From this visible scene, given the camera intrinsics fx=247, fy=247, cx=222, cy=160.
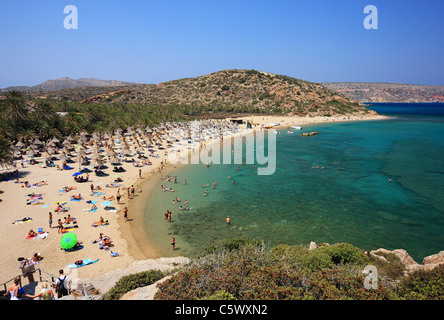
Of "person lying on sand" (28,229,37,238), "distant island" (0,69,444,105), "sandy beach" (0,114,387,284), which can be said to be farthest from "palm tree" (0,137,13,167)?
"distant island" (0,69,444,105)

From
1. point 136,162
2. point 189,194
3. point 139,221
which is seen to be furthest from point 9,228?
point 136,162

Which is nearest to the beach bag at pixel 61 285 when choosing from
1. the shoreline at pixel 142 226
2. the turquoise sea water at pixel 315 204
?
the shoreline at pixel 142 226

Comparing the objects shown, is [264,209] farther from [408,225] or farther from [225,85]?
[225,85]

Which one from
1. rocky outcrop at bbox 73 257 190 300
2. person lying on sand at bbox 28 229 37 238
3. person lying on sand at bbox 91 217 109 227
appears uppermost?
person lying on sand at bbox 28 229 37 238

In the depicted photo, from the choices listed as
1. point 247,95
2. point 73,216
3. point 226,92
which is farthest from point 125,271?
point 226,92

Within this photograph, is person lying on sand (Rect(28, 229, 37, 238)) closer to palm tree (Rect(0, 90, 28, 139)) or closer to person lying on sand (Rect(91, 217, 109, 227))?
person lying on sand (Rect(91, 217, 109, 227))

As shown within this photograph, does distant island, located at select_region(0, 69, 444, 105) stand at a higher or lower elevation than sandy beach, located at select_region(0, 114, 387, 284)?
higher
